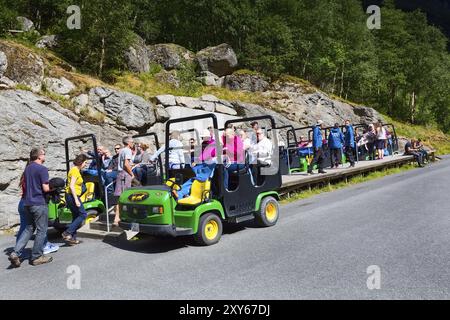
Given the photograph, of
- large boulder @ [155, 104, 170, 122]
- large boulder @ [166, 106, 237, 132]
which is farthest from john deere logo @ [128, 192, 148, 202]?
large boulder @ [166, 106, 237, 132]

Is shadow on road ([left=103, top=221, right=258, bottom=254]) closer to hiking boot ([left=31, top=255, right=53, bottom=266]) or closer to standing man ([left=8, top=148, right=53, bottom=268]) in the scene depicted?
hiking boot ([left=31, top=255, right=53, bottom=266])

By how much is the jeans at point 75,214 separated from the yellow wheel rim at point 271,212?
3.82 metres

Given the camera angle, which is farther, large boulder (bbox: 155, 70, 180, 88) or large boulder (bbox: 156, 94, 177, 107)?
large boulder (bbox: 155, 70, 180, 88)

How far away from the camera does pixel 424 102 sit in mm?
50562

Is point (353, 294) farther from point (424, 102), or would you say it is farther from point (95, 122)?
point (424, 102)

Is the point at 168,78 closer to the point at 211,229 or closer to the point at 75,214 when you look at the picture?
the point at 75,214

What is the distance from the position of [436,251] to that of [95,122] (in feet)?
47.5

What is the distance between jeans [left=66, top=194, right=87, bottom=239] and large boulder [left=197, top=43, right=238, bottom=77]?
2848cm

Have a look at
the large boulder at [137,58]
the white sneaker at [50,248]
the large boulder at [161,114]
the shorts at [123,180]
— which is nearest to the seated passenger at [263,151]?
the shorts at [123,180]

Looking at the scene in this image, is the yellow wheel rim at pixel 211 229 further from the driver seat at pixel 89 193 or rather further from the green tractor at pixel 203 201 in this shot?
the driver seat at pixel 89 193

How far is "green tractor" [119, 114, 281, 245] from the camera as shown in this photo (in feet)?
22.6

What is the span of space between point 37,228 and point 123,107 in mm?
13117

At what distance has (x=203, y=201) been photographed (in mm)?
7371

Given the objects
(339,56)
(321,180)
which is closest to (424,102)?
(339,56)
